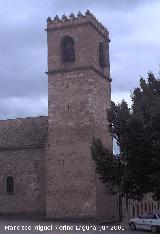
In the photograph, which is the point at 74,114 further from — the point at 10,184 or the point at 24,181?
the point at 10,184

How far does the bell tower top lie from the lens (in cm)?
4006

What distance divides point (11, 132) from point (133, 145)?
22.6m

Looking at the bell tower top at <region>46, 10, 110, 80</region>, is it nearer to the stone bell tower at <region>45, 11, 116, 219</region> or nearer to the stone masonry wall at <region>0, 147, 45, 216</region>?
the stone bell tower at <region>45, 11, 116, 219</region>

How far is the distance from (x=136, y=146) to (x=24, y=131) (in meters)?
21.7

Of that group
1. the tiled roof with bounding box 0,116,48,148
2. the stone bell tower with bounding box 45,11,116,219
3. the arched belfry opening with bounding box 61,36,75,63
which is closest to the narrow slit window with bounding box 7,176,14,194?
the tiled roof with bounding box 0,116,48,148

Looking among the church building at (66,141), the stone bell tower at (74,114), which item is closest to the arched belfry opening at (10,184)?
the church building at (66,141)

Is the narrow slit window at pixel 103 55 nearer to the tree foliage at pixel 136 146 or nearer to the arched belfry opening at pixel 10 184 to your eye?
the arched belfry opening at pixel 10 184

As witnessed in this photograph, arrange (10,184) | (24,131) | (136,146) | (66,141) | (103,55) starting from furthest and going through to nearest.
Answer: (24,131), (103,55), (10,184), (66,141), (136,146)

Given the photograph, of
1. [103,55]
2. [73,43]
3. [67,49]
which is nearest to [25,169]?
[67,49]

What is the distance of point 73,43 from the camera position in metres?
40.6

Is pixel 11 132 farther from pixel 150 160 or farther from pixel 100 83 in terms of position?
pixel 150 160

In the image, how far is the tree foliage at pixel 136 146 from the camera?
22.5m

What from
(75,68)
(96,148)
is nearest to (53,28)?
(75,68)

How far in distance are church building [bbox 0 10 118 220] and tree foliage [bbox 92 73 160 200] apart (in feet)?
41.4
